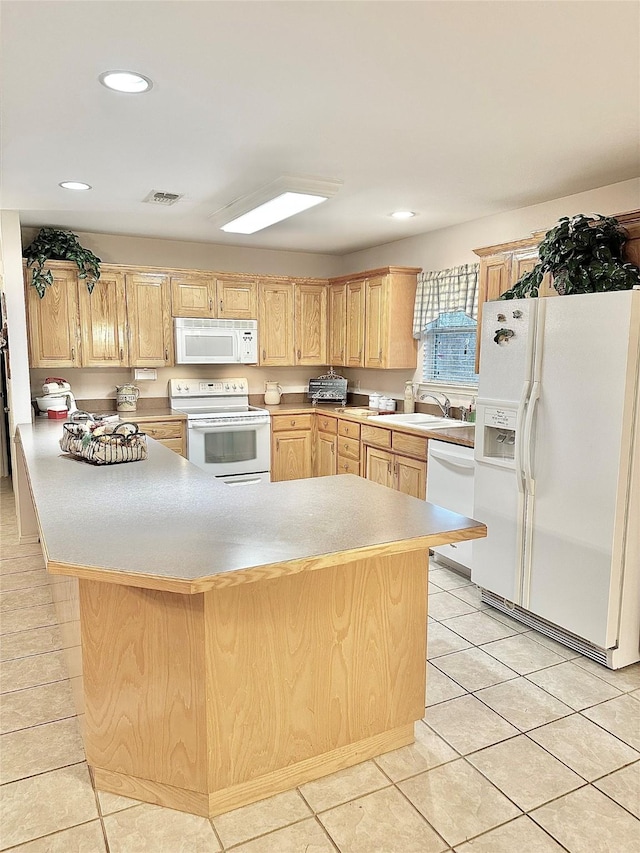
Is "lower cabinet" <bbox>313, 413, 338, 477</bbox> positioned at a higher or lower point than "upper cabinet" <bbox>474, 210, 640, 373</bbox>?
lower

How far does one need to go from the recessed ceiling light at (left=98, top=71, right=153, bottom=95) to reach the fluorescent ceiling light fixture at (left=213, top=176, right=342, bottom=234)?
1.15 meters

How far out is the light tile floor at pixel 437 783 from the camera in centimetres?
179

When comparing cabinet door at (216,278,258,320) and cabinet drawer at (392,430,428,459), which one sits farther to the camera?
cabinet door at (216,278,258,320)

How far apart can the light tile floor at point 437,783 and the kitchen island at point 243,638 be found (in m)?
0.10

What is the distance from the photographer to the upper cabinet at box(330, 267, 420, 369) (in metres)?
5.16

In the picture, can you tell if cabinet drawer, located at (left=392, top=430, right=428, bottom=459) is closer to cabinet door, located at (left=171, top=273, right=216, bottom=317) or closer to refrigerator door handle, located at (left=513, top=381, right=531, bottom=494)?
refrigerator door handle, located at (left=513, top=381, right=531, bottom=494)

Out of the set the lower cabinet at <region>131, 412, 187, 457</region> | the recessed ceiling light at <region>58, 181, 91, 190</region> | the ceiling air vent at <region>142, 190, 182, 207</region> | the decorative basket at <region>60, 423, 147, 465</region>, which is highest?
the recessed ceiling light at <region>58, 181, 91, 190</region>

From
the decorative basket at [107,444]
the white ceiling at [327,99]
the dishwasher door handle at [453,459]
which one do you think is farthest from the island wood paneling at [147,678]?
the dishwasher door handle at [453,459]

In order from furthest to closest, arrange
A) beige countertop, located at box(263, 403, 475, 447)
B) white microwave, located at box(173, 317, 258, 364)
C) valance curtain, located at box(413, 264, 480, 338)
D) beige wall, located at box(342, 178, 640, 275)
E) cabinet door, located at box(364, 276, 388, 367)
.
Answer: white microwave, located at box(173, 317, 258, 364)
cabinet door, located at box(364, 276, 388, 367)
valance curtain, located at box(413, 264, 480, 338)
beige countertop, located at box(263, 403, 475, 447)
beige wall, located at box(342, 178, 640, 275)

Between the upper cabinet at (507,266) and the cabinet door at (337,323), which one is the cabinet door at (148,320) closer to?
the cabinet door at (337,323)

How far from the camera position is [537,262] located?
3.54 meters

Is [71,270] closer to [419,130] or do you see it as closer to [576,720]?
[419,130]

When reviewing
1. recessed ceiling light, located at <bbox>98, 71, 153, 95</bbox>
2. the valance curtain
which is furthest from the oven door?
recessed ceiling light, located at <bbox>98, 71, 153, 95</bbox>

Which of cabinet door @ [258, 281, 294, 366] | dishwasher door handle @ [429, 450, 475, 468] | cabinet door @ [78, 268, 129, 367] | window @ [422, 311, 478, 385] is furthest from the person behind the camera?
cabinet door @ [258, 281, 294, 366]
